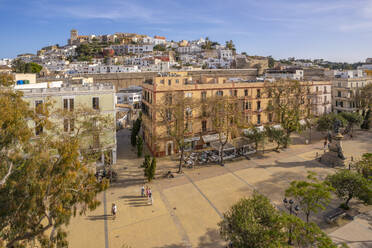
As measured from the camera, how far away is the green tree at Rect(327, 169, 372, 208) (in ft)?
52.7

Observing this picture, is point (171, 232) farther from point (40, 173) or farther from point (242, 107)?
point (242, 107)

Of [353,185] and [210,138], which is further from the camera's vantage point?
[210,138]

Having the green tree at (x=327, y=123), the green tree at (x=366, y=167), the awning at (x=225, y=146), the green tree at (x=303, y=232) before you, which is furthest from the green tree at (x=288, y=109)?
the green tree at (x=303, y=232)

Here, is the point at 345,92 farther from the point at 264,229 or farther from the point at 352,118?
the point at 264,229

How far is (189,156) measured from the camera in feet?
97.9

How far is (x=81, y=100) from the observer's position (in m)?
25.7

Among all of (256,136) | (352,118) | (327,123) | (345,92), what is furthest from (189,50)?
(256,136)

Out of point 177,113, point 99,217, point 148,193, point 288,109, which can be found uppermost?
point 288,109

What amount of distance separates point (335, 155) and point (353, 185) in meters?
12.4

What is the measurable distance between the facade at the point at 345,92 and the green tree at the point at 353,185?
41.6 metres

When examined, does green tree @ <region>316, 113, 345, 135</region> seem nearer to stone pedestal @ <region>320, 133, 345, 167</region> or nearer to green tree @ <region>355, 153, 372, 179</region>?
stone pedestal @ <region>320, 133, 345, 167</region>

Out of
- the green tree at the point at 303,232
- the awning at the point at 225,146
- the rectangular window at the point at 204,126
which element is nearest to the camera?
the green tree at the point at 303,232

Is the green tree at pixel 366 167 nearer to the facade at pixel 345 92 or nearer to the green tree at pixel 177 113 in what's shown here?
the green tree at pixel 177 113

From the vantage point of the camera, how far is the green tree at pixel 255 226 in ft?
33.4
